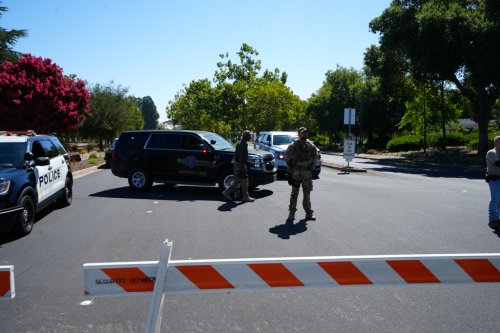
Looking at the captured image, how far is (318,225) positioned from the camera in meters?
8.49

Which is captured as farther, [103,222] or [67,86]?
[67,86]

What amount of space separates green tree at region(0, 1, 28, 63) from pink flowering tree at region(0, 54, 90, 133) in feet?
20.0

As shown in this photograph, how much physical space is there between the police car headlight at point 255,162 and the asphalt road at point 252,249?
83 centimetres

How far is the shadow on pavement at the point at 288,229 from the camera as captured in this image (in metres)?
7.70

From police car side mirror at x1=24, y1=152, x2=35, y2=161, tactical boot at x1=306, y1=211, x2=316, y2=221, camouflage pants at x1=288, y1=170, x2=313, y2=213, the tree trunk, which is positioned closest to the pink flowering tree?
police car side mirror at x1=24, y1=152, x2=35, y2=161

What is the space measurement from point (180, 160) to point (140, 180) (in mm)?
1439

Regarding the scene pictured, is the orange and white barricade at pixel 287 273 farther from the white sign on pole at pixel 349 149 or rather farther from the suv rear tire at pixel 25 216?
the white sign on pole at pixel 349 149

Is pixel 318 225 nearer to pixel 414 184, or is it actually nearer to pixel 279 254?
pixel 279 254

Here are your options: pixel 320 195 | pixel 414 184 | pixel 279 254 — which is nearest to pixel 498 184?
pixel 279 254

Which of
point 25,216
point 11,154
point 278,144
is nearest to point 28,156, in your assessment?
point 11,154

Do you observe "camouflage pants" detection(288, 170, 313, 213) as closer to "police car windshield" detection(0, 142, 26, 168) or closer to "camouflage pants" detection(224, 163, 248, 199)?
"camouflage pants" detection(224, 163, 248, 199)

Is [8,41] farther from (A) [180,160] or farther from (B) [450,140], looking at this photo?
(B) [450,140]

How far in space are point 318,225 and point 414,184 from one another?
29.9 ft

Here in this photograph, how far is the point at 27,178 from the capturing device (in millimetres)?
7891
